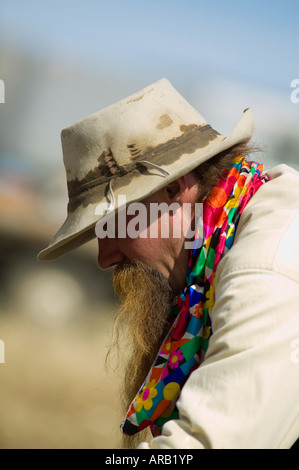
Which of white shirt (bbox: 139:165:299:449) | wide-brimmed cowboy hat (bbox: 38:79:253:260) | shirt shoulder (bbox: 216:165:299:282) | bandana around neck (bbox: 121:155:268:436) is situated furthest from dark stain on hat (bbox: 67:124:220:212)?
white shirt (bbox: 139:165:299:449)

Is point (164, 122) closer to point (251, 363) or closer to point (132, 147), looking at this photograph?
point (132, 147)

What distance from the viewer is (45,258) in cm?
262

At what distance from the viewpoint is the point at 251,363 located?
1.66 meters

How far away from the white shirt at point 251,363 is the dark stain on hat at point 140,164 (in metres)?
0.59

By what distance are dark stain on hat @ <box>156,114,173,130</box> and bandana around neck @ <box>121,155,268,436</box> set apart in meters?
0.28

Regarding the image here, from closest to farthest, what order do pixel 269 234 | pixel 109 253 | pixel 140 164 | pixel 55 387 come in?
pixel 269 234 → pixel 140 164 → pixel 109 253 → pixel 55 387

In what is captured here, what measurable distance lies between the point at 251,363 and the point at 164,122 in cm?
107

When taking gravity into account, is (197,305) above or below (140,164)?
below

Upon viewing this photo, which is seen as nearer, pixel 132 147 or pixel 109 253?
pixel 132 147

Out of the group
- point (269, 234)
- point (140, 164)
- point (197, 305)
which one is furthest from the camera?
point (140, 164)

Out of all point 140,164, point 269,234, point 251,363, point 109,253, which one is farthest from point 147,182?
point 251,363

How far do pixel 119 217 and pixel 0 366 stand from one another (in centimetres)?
513

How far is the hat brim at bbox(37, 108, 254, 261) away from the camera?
7.24ft

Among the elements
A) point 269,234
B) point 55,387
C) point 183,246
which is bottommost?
point 55,387
